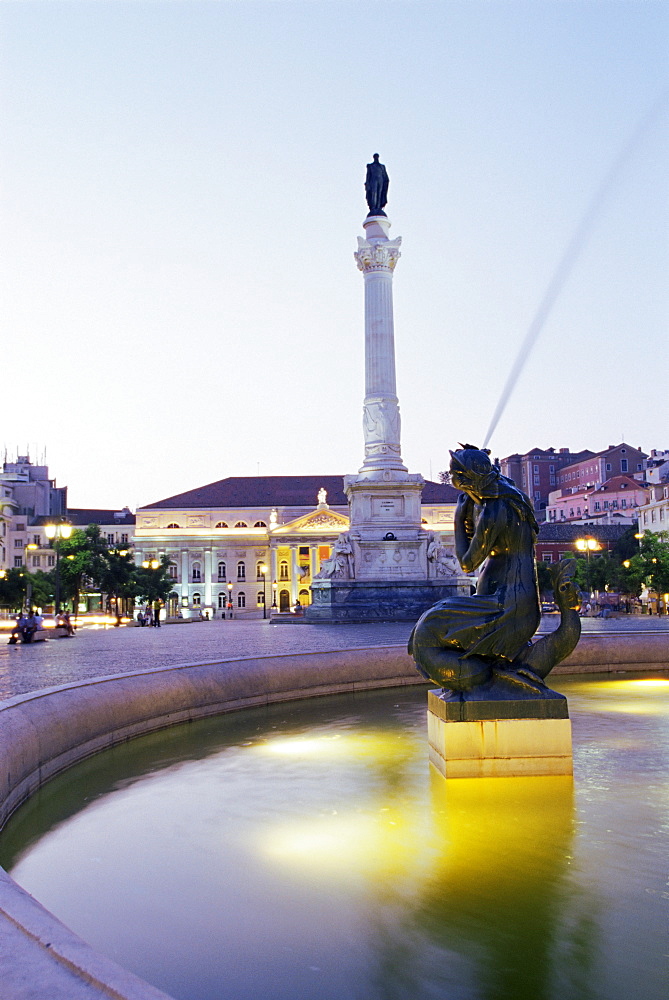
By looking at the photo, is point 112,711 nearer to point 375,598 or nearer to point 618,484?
point 375,598

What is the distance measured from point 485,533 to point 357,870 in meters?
2.88

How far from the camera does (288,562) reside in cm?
10488

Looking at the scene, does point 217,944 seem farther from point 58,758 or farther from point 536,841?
point 58,758

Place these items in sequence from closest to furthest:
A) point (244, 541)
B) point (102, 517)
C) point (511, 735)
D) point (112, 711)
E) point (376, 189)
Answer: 1. point (511, 735)
2. point (112, 711)
3. point (376, 189)
4. point (244, 541)
5. point (102, 517)

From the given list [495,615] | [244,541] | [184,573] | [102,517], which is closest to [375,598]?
[495,615]

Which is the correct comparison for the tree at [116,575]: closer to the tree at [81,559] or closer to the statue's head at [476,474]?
the tree at [81,559]

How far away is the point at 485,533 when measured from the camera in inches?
264

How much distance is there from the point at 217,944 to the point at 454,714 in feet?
9.97

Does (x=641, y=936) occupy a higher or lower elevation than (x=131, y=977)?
lower

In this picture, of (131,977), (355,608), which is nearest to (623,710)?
(131,977)

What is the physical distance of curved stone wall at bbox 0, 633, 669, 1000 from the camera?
8.28 ft

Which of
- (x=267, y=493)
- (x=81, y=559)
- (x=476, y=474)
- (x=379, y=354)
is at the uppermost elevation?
(x=379, y=354)

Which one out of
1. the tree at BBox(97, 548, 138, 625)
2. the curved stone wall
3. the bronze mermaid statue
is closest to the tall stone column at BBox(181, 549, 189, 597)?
the tree at BBox(97, 548, 138, 625)

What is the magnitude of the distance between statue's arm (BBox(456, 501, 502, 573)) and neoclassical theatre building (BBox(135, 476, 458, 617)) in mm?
94492
